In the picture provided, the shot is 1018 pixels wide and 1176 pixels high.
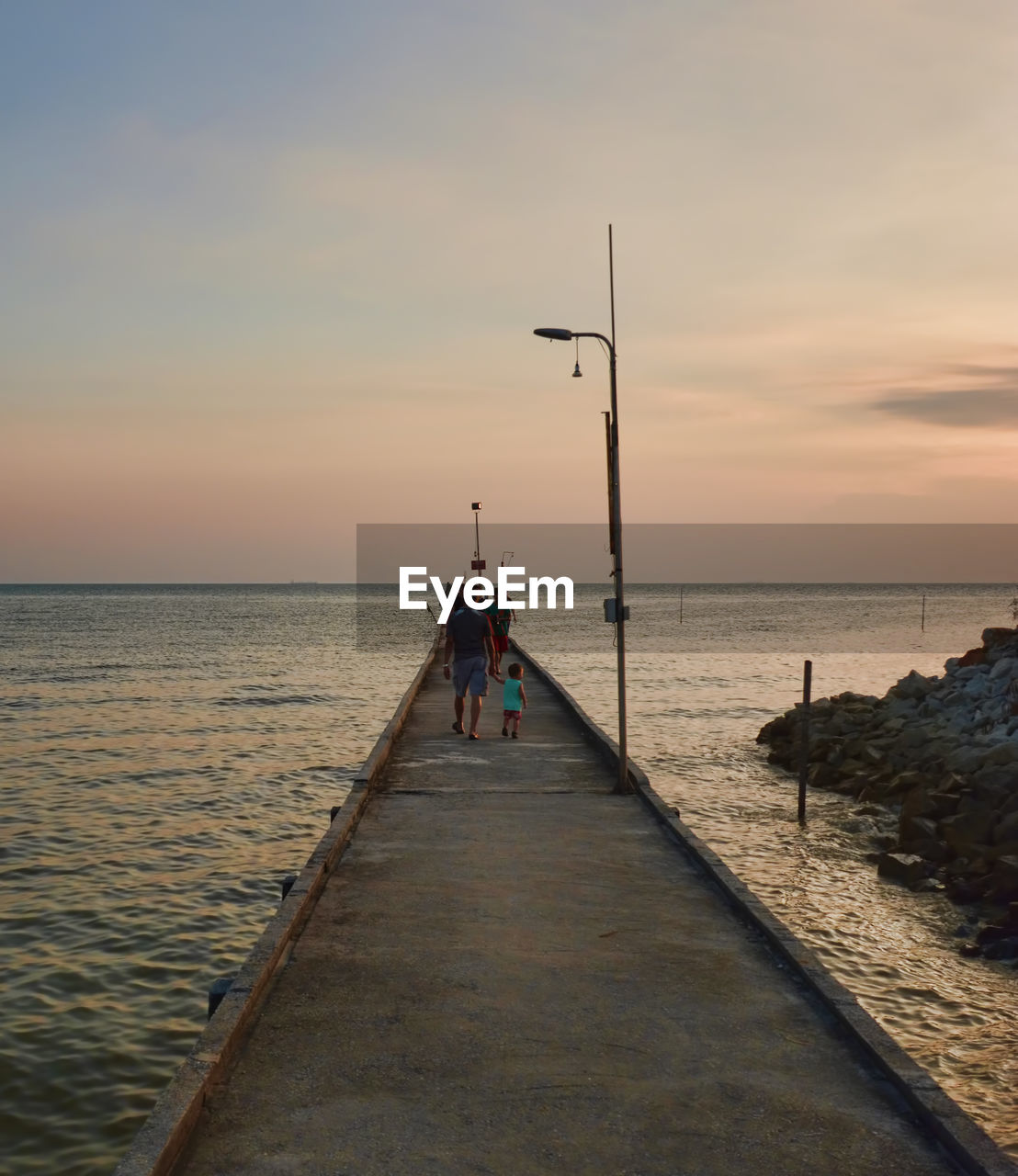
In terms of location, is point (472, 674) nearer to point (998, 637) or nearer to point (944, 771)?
point (944, 771)

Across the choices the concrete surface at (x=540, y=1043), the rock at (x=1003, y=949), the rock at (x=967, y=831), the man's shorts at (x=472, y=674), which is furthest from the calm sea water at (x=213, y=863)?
the man's shorts at (x=472, y=674)

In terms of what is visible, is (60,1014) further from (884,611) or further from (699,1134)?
(884,611)

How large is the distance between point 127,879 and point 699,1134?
30.1 feet

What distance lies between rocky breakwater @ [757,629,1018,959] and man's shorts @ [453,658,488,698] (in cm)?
552

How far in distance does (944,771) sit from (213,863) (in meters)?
10.4

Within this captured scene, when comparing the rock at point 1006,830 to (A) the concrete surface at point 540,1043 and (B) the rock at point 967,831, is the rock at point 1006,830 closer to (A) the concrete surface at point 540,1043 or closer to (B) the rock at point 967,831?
(B) the rock at point 967,831

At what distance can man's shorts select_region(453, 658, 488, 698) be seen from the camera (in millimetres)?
14992

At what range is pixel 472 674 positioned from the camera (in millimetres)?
15141

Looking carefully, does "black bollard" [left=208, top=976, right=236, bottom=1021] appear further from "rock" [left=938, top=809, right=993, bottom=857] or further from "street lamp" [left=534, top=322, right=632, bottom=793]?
"rock" [left=938, top=809, right=993, bottom=857]

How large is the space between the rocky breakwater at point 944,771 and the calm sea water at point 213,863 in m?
0.42

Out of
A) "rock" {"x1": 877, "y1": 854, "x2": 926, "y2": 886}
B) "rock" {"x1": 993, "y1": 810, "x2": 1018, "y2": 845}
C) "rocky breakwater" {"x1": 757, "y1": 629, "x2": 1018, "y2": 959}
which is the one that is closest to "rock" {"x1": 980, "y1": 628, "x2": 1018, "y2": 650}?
"rocky breakwater" {"x1": 757, "y1": 629, "x2": 1018, "y2": 959}

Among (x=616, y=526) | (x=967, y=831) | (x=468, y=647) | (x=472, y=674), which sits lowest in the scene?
(x=967, y=831)

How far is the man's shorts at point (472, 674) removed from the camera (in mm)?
14992

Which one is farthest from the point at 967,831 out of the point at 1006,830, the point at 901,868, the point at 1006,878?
the point at 1006,878
